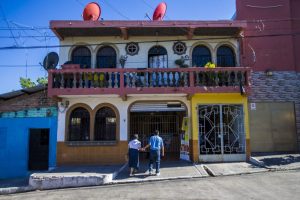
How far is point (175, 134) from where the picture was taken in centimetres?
1658

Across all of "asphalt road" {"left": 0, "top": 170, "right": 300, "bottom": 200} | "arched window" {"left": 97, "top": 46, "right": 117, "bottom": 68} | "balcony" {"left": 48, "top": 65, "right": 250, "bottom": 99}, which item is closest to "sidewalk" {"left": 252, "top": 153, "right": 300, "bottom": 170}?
"asphalt road" {"left": 0, "top": 170, "right": 300, "bottom": 200}

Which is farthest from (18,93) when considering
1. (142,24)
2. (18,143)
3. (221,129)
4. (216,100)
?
(221,129)

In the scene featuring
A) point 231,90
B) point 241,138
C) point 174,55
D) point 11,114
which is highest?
point 174,55

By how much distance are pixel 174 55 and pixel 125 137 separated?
469 cm

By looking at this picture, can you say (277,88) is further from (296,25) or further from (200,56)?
(200,56)

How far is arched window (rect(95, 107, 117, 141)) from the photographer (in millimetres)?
14664

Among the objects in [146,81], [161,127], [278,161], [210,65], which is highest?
[210,65]

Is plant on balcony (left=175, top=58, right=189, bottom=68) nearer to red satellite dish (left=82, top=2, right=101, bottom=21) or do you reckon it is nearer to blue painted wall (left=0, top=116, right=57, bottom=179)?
red satellite dish (left=82, top=2, right=101, bottom=21)

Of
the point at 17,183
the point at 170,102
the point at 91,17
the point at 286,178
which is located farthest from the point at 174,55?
the point at 17,183

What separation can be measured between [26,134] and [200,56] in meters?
9.10

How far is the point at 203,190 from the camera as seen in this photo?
9.21 meters

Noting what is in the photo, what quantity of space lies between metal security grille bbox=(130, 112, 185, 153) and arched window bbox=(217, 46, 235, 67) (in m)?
3.23

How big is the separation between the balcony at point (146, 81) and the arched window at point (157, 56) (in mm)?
1656

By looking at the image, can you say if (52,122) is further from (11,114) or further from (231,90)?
(231,90)
